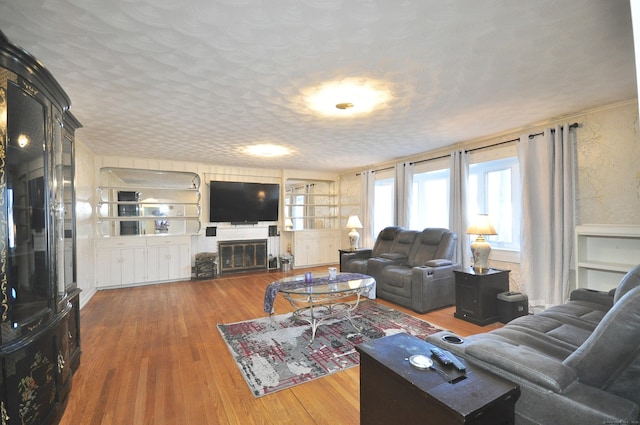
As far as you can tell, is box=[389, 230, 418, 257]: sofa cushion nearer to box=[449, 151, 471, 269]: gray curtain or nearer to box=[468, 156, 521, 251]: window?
box=[449, 151, 471, 269]: gray curtain

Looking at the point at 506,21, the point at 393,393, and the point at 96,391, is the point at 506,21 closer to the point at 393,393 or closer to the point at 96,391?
the point at 393,393

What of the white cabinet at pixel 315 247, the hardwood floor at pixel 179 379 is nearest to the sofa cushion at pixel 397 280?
the hardwood floor at pixel 179 379

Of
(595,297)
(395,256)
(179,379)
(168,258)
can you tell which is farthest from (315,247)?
(595,297)

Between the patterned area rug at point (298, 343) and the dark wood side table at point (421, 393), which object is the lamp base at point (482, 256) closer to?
the patterned area rug at point (298, 343)

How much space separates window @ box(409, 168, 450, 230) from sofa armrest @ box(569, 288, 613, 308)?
2330 mm

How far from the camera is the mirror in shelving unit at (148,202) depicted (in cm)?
539

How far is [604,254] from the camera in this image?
9.90ft

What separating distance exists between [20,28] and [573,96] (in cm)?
426

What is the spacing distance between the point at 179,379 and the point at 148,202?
14.4 feet

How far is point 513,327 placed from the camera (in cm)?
205

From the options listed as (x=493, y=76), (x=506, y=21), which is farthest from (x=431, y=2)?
(x=493, y=76)

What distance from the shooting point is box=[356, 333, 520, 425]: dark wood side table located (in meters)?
1.02

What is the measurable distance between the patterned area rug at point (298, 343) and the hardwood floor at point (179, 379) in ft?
0.33

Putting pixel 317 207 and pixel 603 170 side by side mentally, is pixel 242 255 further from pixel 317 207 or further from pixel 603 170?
pixel 603 170
